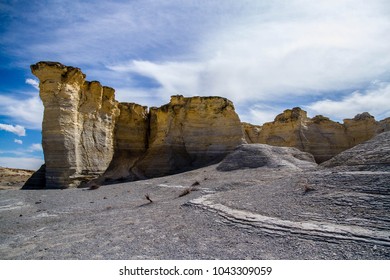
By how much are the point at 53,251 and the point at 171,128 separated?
21006 mm

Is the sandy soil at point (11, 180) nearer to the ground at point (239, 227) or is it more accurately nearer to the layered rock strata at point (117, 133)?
the layered rock strata at point (117, 133)

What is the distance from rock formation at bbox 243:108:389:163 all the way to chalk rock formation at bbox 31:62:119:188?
2424 centimetres

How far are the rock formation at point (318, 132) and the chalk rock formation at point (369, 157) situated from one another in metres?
24.3

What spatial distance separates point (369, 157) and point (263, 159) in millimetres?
10211

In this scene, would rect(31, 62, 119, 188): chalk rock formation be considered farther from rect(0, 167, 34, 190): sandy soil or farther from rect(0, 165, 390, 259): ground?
rect(0, 165, 390, 259): ground

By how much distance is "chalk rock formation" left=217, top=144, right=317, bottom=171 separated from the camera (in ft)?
61.9

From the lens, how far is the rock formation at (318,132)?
34.9 metres

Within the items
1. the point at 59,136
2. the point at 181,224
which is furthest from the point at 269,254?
the point at 59,136

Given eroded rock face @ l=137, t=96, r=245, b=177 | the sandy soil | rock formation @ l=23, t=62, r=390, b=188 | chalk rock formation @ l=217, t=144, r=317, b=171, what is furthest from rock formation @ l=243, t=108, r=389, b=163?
the sandy soil

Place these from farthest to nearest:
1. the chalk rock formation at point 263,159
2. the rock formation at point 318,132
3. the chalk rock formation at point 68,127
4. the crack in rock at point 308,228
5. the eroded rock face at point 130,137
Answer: the rock formation at point 318,132 < the eroded rock face at point 130,137 < the chalk rock formation at point 68,127 < the chalk rock formation at point 263,159 < the crack in rock at point 308,228

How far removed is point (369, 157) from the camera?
9469 millimetres

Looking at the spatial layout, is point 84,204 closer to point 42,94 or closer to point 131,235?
point 131,235

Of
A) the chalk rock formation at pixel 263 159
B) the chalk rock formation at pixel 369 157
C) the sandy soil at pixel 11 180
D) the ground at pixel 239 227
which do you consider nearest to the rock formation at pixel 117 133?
the chalk rock formation at pixel 263 159

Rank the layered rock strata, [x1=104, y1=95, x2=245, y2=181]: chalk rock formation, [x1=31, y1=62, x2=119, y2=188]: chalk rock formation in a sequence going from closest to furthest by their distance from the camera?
[x1=31, y1=62, x2=119, y2=188]: chalk rock formation < the layered rock strata < [x1=104, y1=95, x2=245, y2=181]: chalk rock formation
